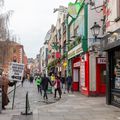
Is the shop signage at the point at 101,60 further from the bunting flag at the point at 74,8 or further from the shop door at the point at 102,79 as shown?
the bunting flag at the point at 74,8

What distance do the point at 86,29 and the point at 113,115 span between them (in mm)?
15087

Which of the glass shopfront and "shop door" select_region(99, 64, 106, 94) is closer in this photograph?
the glass shopfront

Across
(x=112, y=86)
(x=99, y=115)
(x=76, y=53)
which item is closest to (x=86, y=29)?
(x=76, y=53)

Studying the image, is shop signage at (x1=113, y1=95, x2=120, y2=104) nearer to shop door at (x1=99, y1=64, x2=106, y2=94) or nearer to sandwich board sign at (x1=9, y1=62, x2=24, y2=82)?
sandwich board sign at (x1=9, y1=62, x2=24, y2=82)

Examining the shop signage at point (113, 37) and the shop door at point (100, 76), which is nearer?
the shop signage at point (113, 37)

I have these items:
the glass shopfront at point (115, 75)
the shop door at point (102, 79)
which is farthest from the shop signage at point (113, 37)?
the shop door at point (102, 79)

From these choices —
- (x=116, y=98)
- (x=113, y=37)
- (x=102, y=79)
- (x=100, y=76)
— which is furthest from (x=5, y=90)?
(x=102, y=79)

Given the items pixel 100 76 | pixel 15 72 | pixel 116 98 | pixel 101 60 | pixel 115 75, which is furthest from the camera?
pixel 100 76

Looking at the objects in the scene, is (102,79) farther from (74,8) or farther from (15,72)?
(15,72)

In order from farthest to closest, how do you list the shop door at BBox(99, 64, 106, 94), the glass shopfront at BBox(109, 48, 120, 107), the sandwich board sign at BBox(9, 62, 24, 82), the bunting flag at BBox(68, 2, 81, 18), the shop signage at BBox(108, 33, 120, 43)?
the bunting flag at BBox(68, 2, 81, 18) → the shop door at BBox(99, 64, 106, 94) → the glass shopfront at BBox(109, 48, 120, 107) → the sandwich board sign at BBox(9, 62, 24, 82) → the shop signage at BBox(108, 33, 120, 43)

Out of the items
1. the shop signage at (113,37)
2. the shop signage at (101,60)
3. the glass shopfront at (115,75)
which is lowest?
the glass shopfront at (115,75)

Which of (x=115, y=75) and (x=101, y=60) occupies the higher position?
(x=101, y=60)

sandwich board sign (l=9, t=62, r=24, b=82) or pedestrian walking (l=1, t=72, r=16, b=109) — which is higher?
sandwich board sign (l=9, t=62, r=24, b=82)

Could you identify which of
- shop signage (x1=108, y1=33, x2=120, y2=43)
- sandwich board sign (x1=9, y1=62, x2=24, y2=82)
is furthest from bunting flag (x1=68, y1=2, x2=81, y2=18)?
sandwich board sign (x1=9, y1=62, x2=24, y2=82)
